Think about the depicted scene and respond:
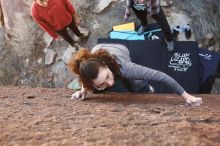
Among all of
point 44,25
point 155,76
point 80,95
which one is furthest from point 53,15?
point 155,76

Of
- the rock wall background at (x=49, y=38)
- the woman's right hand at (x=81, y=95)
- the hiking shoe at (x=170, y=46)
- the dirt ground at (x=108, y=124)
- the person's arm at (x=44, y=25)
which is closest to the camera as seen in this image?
the dirt ground at (x=108, y=124)

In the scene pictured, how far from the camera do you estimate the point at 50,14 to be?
4.08 metres

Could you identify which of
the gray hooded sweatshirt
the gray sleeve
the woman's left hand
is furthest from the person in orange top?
the woman's left hand

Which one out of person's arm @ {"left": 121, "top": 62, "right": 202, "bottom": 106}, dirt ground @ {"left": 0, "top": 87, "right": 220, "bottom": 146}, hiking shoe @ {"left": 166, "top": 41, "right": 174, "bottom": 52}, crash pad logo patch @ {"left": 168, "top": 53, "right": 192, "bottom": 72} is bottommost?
dirt ground @ {"left": 0, "top": 87, "right": 220, "bottom": 146}

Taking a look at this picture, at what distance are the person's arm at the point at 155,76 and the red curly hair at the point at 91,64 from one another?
8 centimetres

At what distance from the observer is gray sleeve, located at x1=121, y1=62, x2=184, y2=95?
281 centimetres

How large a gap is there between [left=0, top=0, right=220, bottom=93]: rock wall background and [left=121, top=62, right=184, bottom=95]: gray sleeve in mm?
1953

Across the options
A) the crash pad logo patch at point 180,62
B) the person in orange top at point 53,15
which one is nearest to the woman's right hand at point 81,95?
the crash pad logo patch at point 180,62

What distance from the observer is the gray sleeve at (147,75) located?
2811mm

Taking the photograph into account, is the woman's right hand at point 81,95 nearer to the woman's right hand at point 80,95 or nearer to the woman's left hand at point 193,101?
the woman's right hand at point 80,95

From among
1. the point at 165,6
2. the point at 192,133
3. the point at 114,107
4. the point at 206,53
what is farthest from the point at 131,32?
the point at 192,133

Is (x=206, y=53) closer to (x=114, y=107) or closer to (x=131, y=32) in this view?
(x=131, y=32)

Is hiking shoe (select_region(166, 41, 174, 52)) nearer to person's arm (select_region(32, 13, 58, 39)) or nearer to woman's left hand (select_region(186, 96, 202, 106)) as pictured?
woman's left hand (select_region(186, 96, 202, 106))

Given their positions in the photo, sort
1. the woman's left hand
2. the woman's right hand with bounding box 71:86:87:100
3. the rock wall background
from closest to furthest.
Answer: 1. the woman's left hand
2. the woman's right hand with bounding box 71:86:87:100
3. the rock wall background
